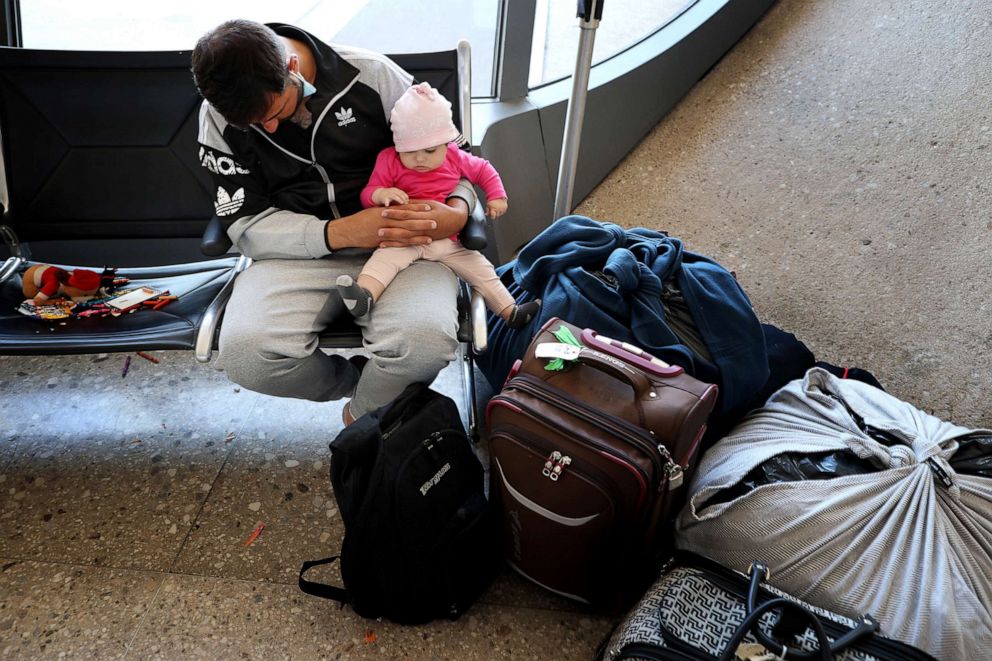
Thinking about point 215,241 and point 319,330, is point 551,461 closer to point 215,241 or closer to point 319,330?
point 319,330

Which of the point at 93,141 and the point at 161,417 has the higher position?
the point at 93,141

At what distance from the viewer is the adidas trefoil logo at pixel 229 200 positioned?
5.58 feet

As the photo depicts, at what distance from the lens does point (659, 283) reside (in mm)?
1771

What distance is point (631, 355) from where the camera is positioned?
1437 millimetres

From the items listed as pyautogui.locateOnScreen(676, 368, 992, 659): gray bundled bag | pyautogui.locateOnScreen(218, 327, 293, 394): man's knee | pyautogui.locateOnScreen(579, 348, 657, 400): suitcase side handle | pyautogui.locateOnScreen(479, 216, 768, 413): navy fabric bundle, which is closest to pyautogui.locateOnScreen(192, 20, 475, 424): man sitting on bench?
pyautogui.locateOnScreen(218, 327, 293, 394): man's knee

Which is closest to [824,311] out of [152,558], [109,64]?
[152,558]

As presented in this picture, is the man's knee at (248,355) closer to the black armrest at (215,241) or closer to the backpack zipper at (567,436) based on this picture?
the black armrest at (215,241)

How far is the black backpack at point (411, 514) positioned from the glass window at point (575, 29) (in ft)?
5.24

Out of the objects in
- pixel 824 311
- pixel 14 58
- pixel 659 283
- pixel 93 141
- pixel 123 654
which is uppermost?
pixel 14 58

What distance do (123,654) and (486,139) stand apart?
5.85 ft

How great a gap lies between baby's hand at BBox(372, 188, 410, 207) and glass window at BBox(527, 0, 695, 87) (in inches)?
44.5

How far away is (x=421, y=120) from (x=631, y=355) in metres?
0.71

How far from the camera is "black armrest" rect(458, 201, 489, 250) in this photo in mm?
1699

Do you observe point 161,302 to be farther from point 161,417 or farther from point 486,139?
point 486,139
